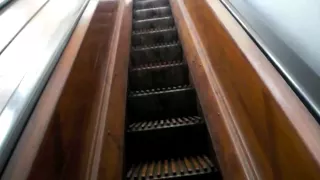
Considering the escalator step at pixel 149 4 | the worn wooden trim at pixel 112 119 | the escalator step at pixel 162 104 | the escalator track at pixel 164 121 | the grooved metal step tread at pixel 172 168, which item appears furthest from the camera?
the escalator step at pixel 149 4

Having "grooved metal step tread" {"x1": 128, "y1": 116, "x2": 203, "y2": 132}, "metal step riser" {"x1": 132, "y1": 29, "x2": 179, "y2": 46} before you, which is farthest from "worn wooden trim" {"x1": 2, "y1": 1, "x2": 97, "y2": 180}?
"metal step riser" {"x1": 132, "y1": 29, "x2": 179, "y2": 46}

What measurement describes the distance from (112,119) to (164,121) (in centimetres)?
51

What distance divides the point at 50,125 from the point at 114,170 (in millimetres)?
594

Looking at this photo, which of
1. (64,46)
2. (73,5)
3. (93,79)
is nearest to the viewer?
(64,46)

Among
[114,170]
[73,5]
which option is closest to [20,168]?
[114,170]

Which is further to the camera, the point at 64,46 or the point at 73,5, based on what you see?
the point at 73,5

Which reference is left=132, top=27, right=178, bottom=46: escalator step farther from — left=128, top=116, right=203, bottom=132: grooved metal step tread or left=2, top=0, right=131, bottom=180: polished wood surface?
left=128, top=116, right=203, bottom=132: grooved metal step tread

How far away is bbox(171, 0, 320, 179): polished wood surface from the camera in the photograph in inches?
56.2

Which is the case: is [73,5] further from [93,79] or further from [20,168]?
[20,168]

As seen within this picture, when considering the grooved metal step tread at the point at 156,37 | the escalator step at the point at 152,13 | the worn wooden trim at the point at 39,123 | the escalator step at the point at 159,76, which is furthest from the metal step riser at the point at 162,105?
the escalator step at the point at 152,13

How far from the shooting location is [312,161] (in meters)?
1.29

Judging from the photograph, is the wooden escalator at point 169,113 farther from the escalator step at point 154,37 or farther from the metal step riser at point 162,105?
the escalator step at point 154,37

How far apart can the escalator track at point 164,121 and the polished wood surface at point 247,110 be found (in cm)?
13

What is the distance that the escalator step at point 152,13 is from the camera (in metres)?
5.17
